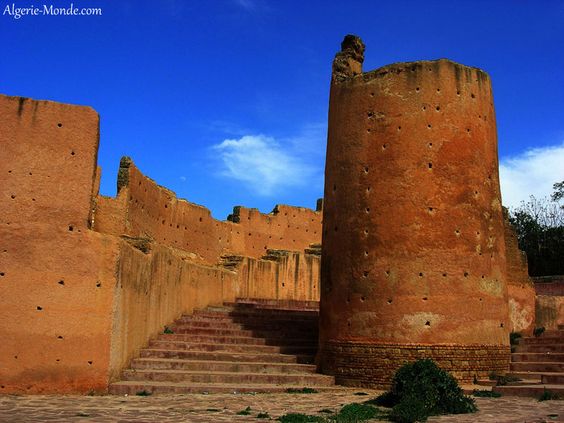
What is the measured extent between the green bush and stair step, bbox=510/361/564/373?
4.71 meters

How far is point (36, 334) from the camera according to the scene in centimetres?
927

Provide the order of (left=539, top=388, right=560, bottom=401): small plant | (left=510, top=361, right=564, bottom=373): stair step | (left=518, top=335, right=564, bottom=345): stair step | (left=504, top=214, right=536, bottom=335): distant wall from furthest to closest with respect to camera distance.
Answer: (left=504, top=214, right=536, bottom=335): distant wall < (left=518, top=335, right=564, bottom=345): stair step < (left=510, top=361, right=564, bottom=373): stair step < (left=539, top=388, right=560, bottom=401): small plant

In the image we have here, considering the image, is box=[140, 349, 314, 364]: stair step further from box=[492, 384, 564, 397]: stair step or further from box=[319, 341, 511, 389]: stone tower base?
box=[492, 384, 564, 397]: stair step

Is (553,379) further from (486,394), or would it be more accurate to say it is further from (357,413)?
(357,413)

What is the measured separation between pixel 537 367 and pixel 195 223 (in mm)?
14789

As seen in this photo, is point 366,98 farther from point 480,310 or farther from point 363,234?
point 480,310

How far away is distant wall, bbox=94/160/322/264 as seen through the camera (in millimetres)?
18516

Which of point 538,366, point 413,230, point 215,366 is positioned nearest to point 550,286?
point 538,366

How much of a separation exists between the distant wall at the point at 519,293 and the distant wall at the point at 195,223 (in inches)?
451

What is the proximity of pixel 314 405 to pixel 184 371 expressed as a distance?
326 centimetres

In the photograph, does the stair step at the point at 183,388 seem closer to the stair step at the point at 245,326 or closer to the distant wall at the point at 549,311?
the stair step at the point at 245,326

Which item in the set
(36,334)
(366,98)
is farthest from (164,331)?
(366,98)

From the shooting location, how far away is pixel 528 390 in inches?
392

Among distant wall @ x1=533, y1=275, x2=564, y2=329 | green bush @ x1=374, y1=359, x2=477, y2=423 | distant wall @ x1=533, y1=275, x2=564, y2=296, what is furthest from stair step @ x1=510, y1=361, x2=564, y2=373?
distant wall @ x1=533, y1=275, x2=564, y2=296
